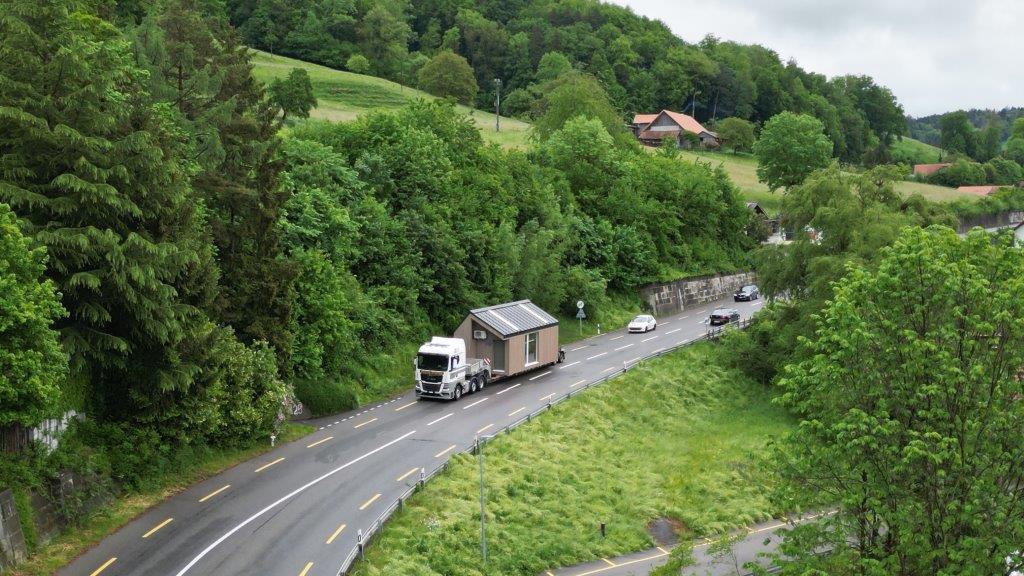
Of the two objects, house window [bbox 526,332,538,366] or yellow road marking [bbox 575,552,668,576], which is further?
house window [bbox 526,332,538,366]

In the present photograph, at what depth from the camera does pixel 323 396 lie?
4253 cm

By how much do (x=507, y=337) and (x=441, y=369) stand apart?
16.1 ft

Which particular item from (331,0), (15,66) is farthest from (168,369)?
(331,0)

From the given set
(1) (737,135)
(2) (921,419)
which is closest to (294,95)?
(2) (921,419)

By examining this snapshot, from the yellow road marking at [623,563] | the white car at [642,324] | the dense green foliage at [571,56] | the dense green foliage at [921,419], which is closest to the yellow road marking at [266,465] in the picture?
the yellow road marking at [623,563]

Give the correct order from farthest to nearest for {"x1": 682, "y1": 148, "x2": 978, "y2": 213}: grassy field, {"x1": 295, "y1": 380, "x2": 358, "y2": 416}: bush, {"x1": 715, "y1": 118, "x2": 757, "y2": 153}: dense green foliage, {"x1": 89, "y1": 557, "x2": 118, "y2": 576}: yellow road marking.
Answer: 1. {"x1": 715, "y1": 118, "x2": 757, "y2": 153}: dense green foliage
2. {"x1": 682, "y1": 148, "x2": 978, "y2": 213}: grassy field
3. {"x1": 295, "y1": 380, "x2": 358, "y2": 416}: bush
4. {"x1": 89, "y1": 557, "x2": 118, "y2": 576}: yellow road marking

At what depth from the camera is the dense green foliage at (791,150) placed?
11094 centimetres

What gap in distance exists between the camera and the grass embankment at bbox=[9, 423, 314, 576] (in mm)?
26125

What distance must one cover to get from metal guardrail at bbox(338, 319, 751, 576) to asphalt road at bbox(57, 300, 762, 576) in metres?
0.44

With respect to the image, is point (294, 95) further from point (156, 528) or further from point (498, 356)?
point (156, 528)

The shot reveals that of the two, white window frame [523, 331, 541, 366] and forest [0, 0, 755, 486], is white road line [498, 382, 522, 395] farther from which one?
forest [0, 0, 755, 486]

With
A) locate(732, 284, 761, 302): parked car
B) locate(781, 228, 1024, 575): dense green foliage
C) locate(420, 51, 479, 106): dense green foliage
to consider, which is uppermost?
locate(420, 51, 479, 106): dense green foliage

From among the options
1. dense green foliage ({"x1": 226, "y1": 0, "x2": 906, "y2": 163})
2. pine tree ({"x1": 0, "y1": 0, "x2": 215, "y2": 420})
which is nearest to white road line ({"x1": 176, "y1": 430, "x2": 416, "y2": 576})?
pine tree ({"x1": 0, "y1": 0, "x2": 215, "y2": 420})

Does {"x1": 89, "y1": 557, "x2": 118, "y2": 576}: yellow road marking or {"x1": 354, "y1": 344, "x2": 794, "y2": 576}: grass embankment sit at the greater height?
{"x1": 89, "y1": 557, "x2": 118, "y2": 576}: yellow road marking
